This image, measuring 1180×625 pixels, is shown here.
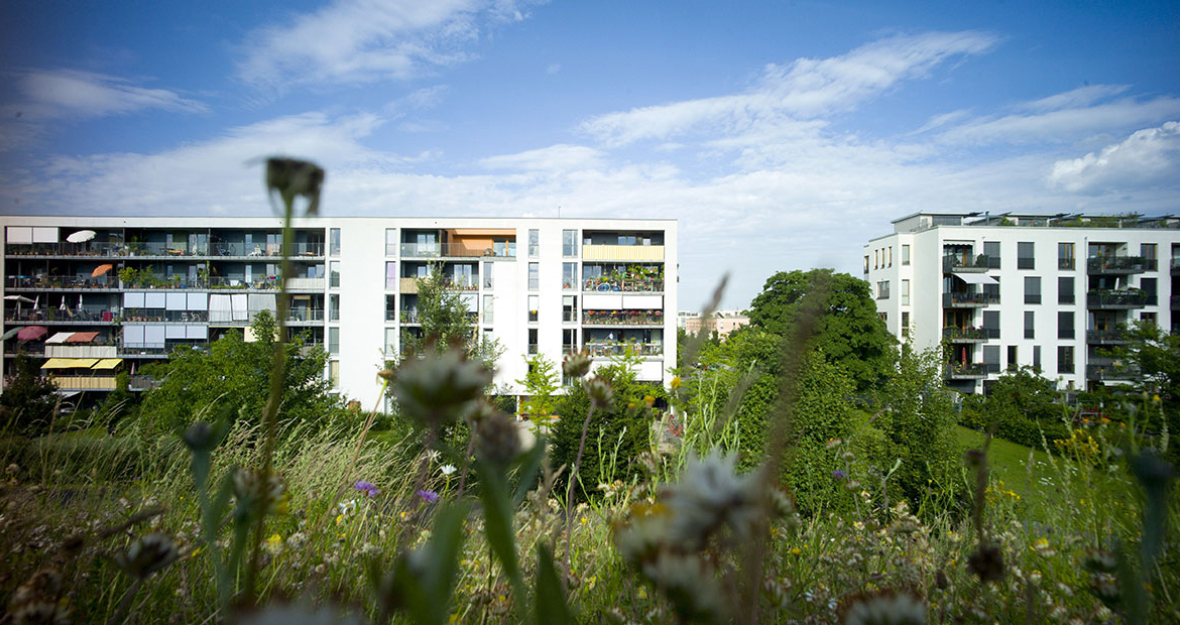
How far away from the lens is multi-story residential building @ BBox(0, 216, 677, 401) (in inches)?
901

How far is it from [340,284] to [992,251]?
25388mm

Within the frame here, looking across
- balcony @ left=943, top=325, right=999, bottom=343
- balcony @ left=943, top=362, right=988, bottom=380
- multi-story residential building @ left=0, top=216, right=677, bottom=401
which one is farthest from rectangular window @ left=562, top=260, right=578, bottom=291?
balcony @ left=943, top=362, right=988, bottom=380

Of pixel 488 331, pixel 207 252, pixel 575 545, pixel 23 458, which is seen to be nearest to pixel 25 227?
pixel 207 252

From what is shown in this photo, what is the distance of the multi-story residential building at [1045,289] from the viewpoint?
22.5m

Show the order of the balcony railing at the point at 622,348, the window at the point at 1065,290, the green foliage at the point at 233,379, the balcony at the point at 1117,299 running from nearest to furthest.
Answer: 1. the green foliage at the point at 233,379
2. the balcony railing at the point at 622,348
3. the balcony at the point at 1117,299
4. the window at the point at 1065,290

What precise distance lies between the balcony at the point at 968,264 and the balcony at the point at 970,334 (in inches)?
88.2

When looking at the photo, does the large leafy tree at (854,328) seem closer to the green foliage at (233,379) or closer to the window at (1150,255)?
the green foliage at (233,379)

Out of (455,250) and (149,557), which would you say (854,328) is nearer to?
(455,250)

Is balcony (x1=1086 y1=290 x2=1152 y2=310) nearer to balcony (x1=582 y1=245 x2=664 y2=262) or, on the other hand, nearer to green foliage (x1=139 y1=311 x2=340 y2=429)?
balcony (x1=582 y1=245 x2=664 y2=262)

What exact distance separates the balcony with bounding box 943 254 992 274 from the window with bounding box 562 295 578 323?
14.5 meters

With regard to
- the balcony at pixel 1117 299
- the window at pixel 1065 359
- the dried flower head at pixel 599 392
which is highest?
the balcony at pixel 1117 299

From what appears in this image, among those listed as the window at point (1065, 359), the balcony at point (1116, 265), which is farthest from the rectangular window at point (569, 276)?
the balcony at point (1116, 265)

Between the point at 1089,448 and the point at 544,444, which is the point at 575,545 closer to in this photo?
the point at 544,444

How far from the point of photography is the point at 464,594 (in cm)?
92
